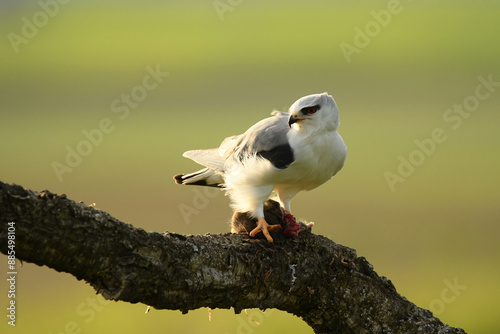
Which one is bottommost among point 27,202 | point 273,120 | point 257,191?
point 27,202

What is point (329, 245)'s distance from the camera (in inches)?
213

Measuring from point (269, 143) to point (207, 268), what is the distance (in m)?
2.00

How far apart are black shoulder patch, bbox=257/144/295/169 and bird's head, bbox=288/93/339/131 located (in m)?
0.28

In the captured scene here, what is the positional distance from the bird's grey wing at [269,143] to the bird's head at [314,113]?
222 millimetres

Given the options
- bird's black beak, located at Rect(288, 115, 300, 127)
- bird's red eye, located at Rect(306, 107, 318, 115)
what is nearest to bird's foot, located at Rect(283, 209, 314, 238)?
bird's black beak, located at Rect(288, 115, 300, 127)

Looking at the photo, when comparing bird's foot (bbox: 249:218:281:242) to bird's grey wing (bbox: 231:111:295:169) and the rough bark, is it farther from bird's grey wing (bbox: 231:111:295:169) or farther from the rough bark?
bird's grey wing (bbox: 231:111:295:169)

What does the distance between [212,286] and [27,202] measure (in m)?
1.69

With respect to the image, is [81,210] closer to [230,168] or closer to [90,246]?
[90,246]

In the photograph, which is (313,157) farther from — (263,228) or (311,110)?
(263,228)

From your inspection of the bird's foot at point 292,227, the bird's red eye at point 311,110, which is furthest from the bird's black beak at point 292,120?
the bird's foot at point 292,227

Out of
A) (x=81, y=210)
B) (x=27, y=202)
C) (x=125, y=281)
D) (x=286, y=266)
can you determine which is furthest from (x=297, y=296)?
(x=27, y=202)

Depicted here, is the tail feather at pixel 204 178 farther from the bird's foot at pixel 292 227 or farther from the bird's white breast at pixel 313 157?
the bird's foot at pixel 292 227

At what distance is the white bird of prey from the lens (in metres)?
5.80

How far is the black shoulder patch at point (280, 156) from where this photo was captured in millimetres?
5758
